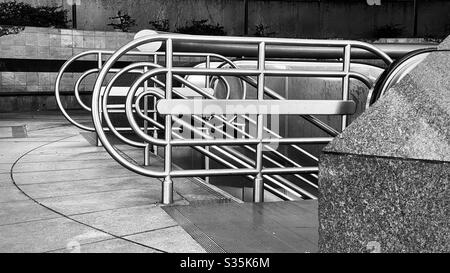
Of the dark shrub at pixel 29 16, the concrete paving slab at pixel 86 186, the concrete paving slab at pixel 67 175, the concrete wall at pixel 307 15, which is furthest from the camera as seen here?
the concrete wall at pixel 307 15

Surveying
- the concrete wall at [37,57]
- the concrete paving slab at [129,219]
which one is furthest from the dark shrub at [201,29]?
the concrete paving slab at [129,219]

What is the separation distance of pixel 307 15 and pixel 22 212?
63.6 feet

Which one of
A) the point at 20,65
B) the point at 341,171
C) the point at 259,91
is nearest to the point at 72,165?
the point at 259,91

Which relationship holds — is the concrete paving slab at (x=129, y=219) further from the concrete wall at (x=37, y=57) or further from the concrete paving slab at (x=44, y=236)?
the concrete wall at (x=37, y=57)

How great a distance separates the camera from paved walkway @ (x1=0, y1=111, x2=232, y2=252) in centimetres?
289

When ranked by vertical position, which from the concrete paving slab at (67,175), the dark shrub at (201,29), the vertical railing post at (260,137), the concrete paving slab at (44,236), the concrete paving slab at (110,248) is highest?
the dark shrub at (201,29)

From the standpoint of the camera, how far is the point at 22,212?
359 cm

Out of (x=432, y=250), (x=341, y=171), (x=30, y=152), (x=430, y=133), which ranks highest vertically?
(x=430, y=133)

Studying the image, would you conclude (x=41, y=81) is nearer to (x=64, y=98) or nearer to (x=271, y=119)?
(x=64, y=98)

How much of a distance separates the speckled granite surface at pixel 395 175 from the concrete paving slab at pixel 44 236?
1367mm

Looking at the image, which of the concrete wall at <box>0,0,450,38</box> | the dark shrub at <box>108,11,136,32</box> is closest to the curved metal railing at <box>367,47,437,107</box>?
the dark shrub at <box>108,11,136,32</box>

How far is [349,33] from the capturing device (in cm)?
2186

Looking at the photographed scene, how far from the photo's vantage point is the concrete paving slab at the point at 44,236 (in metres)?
2.83
